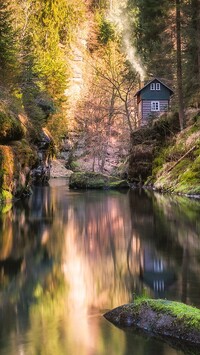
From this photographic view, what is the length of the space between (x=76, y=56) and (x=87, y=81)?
15.1 ft

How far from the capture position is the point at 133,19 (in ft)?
232

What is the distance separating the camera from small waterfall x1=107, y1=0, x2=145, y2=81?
2455 inches

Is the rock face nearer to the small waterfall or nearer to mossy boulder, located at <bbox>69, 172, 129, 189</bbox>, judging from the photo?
mossy boulder, located at <bbox>69, 172, 129, 189</bbox>

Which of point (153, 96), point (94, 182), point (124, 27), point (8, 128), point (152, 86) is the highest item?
→ point (124, 27)

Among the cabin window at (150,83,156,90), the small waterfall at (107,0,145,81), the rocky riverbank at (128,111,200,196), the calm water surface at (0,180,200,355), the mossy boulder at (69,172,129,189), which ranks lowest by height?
the calm water surface at (0,180,200,355)

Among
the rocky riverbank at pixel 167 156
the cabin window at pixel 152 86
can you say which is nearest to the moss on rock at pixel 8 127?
the rocky riverbank at pixel 167 156

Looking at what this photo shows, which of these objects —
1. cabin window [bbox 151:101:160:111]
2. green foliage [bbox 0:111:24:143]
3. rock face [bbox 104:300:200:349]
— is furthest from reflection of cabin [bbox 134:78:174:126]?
rock face [bbox 104:300:200:349]

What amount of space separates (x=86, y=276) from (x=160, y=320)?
3273 millimetres

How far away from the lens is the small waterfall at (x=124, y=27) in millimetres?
62366

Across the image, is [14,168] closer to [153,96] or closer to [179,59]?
[179,59]

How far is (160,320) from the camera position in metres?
5.93

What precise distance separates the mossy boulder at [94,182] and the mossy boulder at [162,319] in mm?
32558

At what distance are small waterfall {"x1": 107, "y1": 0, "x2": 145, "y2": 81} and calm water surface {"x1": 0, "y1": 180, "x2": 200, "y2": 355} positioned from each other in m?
46.5

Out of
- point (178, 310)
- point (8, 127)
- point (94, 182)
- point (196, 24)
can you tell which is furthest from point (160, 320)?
point (94, 182)
